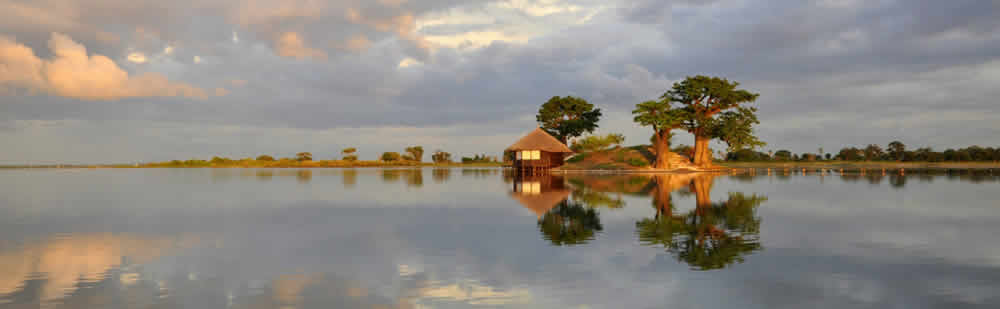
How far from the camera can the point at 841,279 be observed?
616 centimetres

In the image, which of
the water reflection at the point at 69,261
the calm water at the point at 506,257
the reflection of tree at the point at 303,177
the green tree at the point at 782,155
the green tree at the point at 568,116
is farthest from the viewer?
the green tree at the point at 782,155

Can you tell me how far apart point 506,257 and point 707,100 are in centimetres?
4187

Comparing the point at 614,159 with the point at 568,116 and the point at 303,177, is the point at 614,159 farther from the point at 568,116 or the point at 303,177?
the point at 303,177

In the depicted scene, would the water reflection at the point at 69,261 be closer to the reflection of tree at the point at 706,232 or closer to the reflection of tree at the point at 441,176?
the reflection of tree at the point at 706,232

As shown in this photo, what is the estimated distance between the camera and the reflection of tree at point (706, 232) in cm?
746

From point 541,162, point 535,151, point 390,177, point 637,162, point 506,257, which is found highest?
point 535,151

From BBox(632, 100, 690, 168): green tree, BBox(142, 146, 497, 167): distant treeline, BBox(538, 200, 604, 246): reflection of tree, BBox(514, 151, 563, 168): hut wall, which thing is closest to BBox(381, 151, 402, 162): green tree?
BBox(142, 146, 497, 167): distant treeline

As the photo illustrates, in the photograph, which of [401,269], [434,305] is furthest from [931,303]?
[401,269]

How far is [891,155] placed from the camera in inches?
2776

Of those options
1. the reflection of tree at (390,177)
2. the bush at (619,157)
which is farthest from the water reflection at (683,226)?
the bush at (619,157)

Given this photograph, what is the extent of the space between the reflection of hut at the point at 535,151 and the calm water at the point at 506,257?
1210 inches

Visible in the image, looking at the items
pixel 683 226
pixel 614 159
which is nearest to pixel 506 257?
pixel 683 226

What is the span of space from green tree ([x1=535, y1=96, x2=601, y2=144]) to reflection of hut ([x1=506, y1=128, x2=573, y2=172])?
42.4 ft

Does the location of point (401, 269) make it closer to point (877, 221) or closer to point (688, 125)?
point (877, 221)
